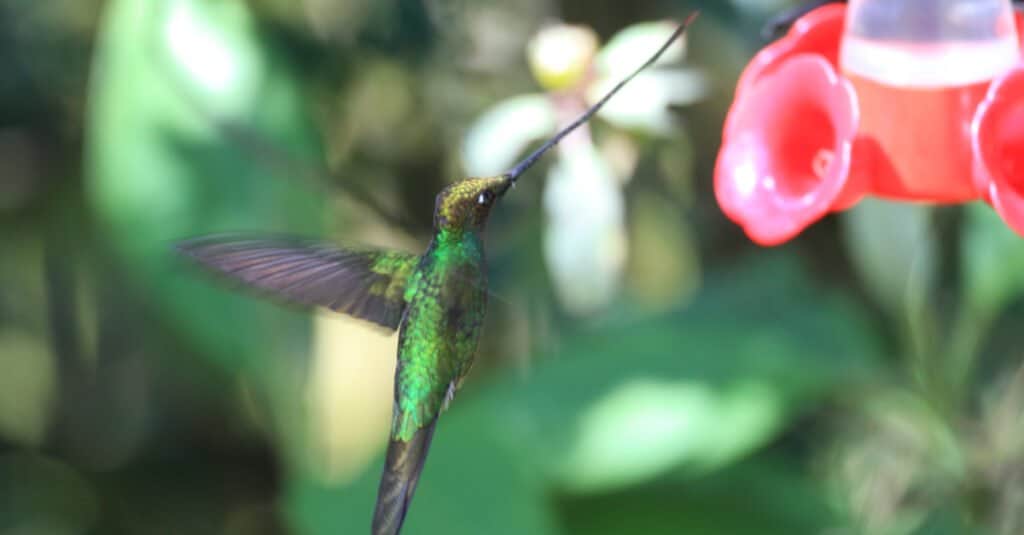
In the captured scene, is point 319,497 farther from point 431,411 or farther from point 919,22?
point 919,22

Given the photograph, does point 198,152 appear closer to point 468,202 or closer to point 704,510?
point 704,510

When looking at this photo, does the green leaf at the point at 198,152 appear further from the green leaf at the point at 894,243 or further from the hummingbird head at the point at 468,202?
the hummingbird head at the point at 468,202

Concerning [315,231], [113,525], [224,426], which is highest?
[315,231]

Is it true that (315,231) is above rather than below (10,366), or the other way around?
above

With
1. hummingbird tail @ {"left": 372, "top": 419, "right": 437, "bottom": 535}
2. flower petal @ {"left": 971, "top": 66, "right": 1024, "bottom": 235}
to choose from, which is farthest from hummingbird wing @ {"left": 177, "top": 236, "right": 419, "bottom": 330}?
flower petal @ {"left": 971, "top": 66, "right": 1024, "bottom": 235}

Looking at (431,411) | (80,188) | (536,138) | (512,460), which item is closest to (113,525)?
(80,188)

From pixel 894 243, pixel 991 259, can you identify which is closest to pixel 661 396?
pixel 894 243

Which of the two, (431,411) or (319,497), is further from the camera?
(319,497)

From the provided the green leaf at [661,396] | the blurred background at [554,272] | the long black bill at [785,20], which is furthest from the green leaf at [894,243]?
the long black bill at [785,20]
